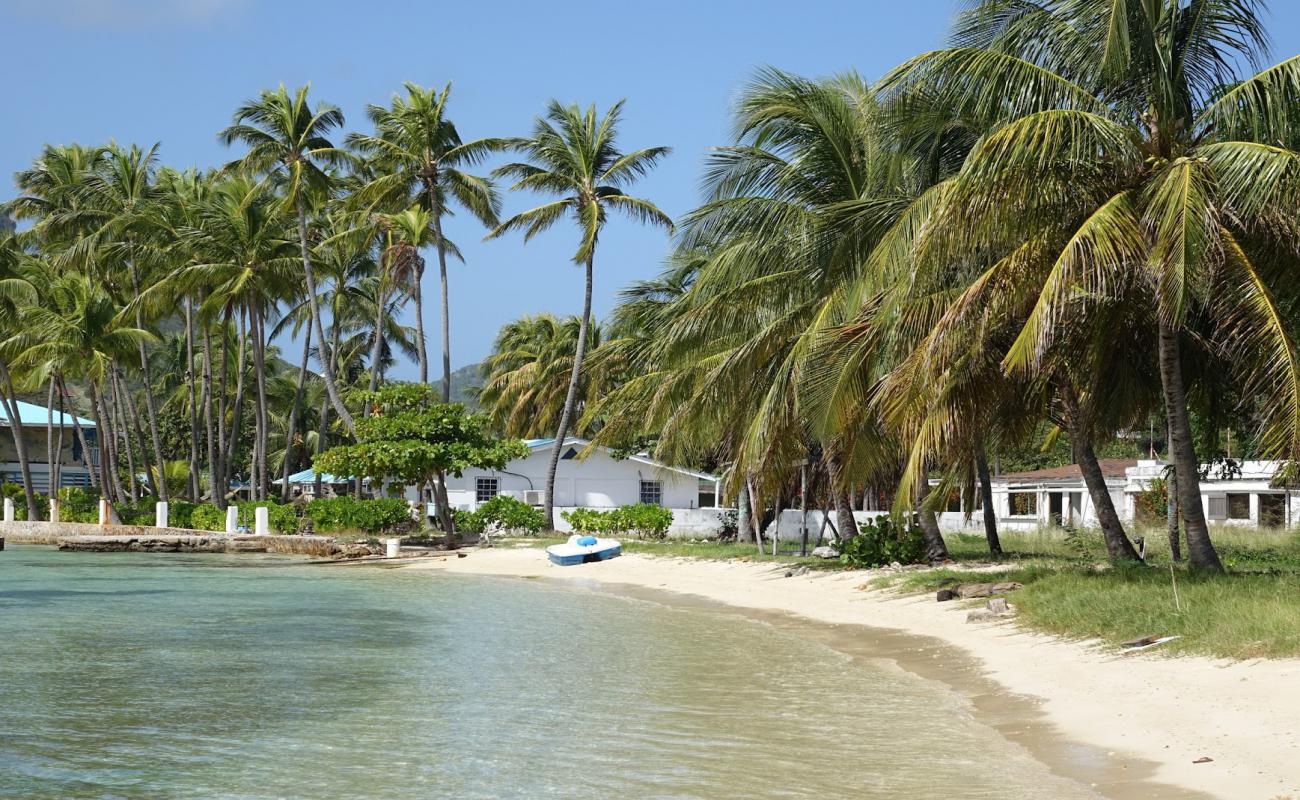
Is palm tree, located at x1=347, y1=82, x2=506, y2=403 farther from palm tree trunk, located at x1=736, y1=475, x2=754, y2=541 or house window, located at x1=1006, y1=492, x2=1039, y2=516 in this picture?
house window, located at x1=1006, y1=492, x2=1039, y2=516

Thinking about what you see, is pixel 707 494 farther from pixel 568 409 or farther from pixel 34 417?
pixel 34 417

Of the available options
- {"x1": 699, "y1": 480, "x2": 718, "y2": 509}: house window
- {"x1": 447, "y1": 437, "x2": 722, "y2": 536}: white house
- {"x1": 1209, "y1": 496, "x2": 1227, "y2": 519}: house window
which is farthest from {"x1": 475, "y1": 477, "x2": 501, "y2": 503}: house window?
{"x1": 1209, "y1": 496, "x2": 1227, "y2": 519}: house window

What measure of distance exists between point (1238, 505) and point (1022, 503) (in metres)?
8.73

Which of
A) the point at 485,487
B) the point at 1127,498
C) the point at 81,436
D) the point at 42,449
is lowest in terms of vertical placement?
the point at 1127,498

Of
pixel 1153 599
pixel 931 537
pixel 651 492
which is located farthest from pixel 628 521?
pixel 1153 599

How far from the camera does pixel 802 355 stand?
18.3m

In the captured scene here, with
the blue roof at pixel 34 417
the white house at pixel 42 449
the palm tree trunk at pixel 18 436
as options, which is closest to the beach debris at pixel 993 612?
the palm tree trunk at pixel 18 436

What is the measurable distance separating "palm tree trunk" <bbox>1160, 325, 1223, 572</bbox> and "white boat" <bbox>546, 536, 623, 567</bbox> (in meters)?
17.0

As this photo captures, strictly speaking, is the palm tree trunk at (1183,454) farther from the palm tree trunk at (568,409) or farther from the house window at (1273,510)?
the palm tree trunk at (568,409)

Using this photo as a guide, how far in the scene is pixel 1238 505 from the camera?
4041cm

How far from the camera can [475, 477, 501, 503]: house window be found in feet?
143

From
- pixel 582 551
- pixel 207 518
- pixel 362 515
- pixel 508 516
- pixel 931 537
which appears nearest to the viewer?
pixel 931 537

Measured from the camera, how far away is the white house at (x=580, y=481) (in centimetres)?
4350

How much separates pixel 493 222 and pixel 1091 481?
90.8ft
